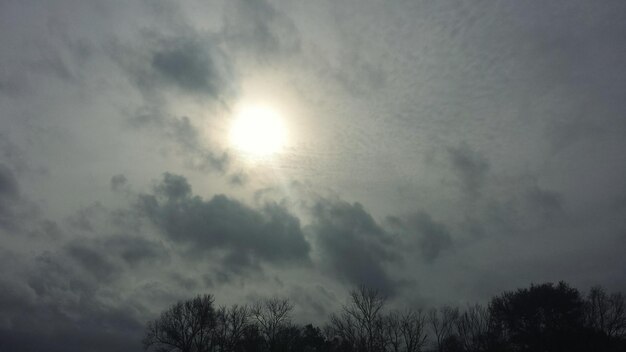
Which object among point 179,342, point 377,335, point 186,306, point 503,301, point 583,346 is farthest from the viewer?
point 503,301

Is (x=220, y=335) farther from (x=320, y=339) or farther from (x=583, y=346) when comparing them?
(x=583, y=346)

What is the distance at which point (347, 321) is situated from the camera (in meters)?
70.0

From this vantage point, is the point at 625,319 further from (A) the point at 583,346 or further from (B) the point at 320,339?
(B) the point at 320,339

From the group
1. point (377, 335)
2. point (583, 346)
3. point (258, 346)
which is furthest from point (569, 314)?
point (258, 346)

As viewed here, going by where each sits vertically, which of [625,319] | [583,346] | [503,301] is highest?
[503,301]

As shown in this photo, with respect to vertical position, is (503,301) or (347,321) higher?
(503,301)

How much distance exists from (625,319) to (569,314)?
805cm

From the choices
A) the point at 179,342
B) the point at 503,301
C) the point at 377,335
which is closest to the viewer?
the point at 377,335

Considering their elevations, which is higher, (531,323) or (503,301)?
(503,301)

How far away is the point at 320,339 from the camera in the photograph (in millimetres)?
85312

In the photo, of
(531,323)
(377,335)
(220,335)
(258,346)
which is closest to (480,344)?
(531,323)

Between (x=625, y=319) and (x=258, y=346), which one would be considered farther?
(x=258, y=346)

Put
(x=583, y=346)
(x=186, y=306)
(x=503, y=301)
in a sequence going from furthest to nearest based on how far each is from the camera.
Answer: (x=503, y=301)
(x=186, y=306)
(x=583, y=346)

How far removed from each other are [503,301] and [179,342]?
64518 mm
